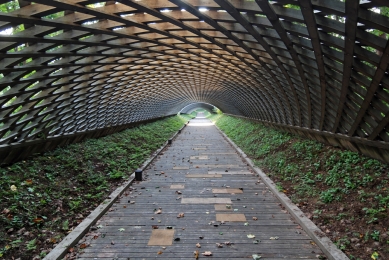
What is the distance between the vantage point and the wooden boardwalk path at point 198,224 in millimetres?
5508

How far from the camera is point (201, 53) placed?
1264 centimetres

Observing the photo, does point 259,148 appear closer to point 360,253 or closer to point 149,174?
point 149,174

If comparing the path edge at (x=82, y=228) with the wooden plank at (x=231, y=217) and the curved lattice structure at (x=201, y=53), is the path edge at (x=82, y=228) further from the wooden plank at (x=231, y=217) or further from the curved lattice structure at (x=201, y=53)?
the curved lattice structure at (x=201, y=53)

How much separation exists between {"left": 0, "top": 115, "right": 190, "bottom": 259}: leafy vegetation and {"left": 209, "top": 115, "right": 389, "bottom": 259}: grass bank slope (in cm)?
586

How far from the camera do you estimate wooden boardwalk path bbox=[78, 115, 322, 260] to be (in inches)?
217

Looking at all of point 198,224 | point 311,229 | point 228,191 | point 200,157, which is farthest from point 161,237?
point 200,157

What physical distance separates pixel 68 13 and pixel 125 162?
8.35 metres

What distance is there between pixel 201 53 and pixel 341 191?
8.05 meters

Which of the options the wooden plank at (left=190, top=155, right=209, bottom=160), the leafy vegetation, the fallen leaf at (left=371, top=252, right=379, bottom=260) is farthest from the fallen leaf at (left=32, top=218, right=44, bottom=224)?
the wooden plank at (left=190, top=155, right=209, bottom=160)

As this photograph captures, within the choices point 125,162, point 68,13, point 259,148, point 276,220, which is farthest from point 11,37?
point 259,148

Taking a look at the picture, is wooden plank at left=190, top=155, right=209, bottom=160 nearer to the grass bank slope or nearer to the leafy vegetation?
the leafy vegetation

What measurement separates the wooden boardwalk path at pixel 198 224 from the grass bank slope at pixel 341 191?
66cm

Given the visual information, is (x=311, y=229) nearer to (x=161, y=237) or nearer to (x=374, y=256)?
(x=374, y=256)

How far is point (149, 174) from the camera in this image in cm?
1200
